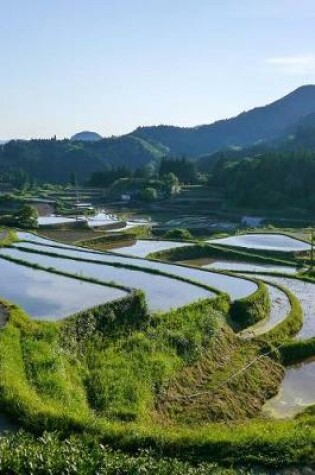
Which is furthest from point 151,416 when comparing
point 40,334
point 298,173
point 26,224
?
point 298,173

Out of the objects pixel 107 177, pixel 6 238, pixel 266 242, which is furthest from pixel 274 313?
pixel 107 177

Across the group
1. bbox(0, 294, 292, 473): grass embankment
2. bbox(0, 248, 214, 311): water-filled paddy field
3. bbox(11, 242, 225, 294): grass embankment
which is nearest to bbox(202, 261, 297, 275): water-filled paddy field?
bbox(11, 242, 225, 294): grass embankment

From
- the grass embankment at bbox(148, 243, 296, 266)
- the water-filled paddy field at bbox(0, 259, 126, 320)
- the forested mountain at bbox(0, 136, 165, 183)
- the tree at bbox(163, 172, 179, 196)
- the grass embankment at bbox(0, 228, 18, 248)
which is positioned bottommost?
the grass embankment at bbox(148, 243, 296, 266)

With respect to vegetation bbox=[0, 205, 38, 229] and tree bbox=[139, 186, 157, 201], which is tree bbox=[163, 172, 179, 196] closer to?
tree bbox=[139, 186, 157, 201]

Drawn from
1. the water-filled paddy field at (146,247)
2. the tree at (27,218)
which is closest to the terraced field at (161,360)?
the water-filled paddy field at (146,247)

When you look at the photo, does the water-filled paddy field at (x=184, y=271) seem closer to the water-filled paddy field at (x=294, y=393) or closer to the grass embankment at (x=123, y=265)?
the grass embankment at (x=123, y=265)

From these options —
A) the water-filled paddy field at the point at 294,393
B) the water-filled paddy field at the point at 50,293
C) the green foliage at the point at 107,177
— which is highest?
the green foliage at the point at 107,177
